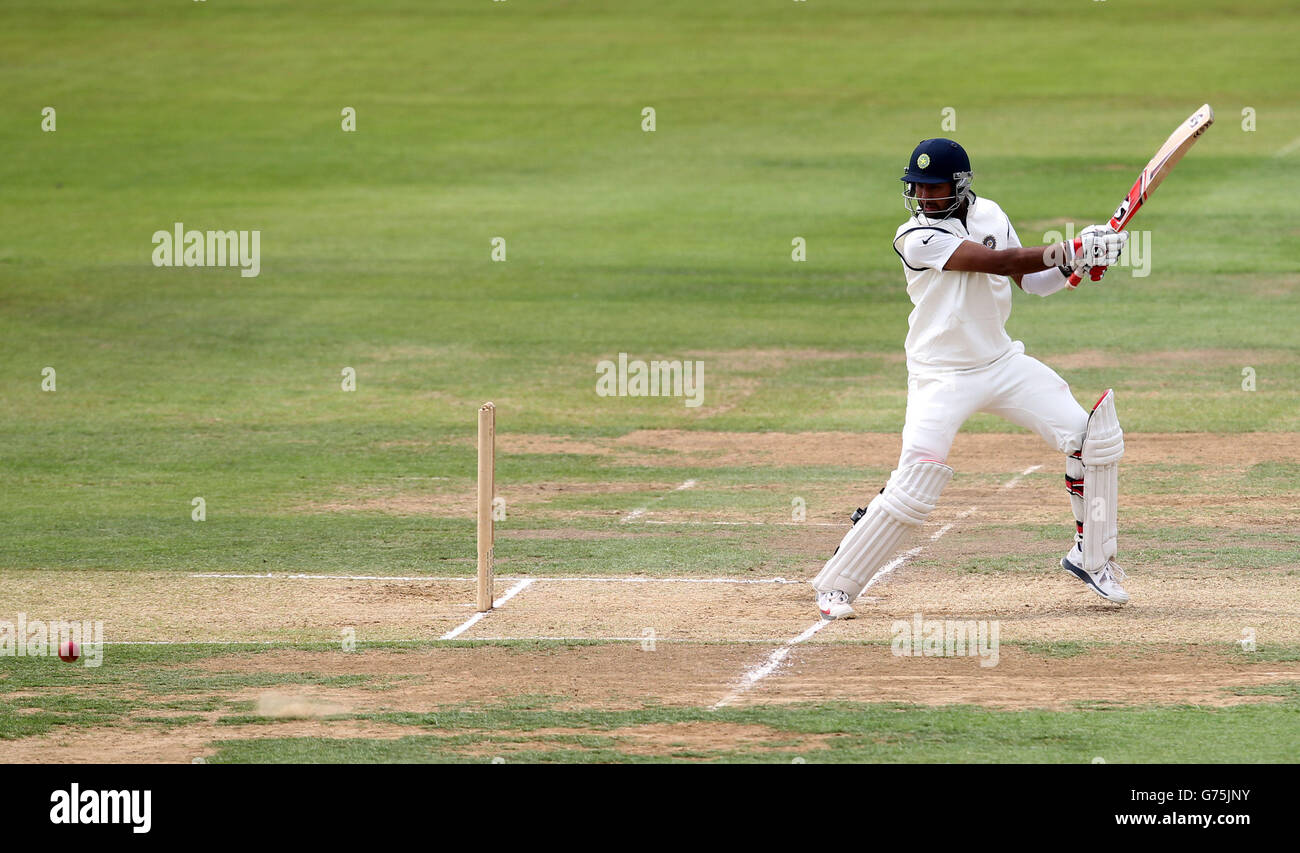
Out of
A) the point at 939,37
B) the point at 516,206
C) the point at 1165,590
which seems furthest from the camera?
the point at 939,37

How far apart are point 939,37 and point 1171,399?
3114cm

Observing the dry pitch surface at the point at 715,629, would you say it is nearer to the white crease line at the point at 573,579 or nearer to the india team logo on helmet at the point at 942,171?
the white crease line at the point at 573,579

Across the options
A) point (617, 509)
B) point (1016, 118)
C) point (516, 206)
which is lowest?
point (617, 509)

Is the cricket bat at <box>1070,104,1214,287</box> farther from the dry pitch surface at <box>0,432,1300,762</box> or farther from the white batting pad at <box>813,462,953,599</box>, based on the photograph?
the dry pitch surface at <box>0,432,1300,762</box>

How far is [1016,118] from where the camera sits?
39.5m

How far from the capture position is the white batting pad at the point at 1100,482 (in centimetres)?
1048

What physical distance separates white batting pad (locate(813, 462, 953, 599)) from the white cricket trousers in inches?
4.6

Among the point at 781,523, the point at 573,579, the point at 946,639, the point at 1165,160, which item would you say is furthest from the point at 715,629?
the point at 1165,160

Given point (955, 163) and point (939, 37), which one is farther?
point (939, 37)

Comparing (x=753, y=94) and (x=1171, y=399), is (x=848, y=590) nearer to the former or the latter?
(x=1171, y=399)

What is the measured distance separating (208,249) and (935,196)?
70.7ft

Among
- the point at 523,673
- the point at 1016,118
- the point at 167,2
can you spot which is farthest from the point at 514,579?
the point at 167,2

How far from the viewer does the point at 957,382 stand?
34.2 feet
